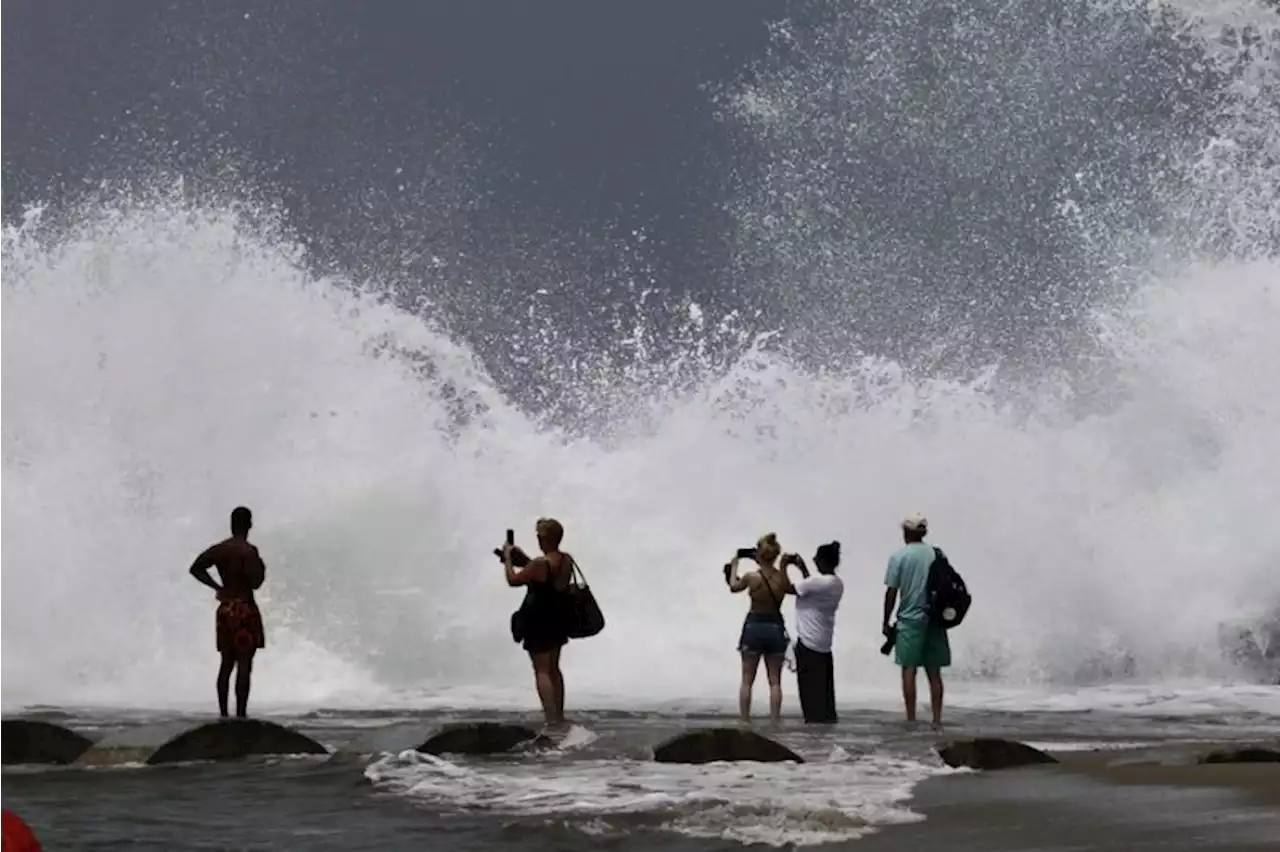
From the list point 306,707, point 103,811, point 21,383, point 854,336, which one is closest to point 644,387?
point 854,336

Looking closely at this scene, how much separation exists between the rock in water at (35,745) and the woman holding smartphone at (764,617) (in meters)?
4.94

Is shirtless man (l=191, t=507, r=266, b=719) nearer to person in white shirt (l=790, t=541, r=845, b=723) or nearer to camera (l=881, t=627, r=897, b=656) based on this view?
person in white shirt (l=790, t=541, r=845, b=723)

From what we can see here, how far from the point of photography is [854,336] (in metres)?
29.8

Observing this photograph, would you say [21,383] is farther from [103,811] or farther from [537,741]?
[103,811]

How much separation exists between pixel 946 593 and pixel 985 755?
3284 millimetres

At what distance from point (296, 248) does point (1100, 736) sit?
14089 mm

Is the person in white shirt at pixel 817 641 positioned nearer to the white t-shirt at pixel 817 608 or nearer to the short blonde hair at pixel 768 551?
the white t-shirt at pixel 817 608

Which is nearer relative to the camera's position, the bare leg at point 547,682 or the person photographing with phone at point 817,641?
the bare leg at point 547,682

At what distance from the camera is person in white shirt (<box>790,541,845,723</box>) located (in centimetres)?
1597

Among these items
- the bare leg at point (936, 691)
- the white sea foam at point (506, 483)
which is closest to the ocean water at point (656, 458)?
the white sea foam at point (506, 483)

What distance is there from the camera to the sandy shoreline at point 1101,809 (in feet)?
29.6

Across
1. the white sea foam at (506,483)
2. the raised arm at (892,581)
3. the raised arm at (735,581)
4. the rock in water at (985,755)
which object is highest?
the white sea foam at (506,483)

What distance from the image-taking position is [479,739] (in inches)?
504

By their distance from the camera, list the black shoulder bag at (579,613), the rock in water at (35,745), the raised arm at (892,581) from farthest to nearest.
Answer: the raised arm at (892,581) → the black shoulder bag at (579,613) → the rock in water at (35,745)
